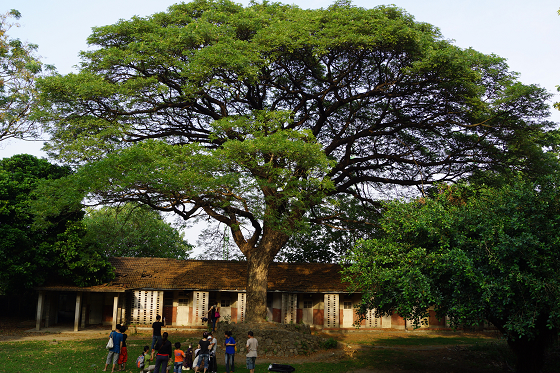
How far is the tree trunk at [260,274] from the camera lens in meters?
19.8

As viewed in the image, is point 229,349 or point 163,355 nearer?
point 163,355

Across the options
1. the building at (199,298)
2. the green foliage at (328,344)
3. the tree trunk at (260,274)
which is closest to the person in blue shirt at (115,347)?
the tree trunk at (260,274)

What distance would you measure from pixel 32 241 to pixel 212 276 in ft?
32.6

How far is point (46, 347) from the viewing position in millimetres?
17922

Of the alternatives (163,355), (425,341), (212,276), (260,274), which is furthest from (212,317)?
(163,355)

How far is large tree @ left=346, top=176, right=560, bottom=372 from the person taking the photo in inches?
444

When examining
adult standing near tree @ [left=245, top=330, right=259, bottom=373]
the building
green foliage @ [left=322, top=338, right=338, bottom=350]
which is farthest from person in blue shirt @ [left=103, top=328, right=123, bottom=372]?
the building

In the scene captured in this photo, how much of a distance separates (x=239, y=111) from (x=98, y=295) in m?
14.3

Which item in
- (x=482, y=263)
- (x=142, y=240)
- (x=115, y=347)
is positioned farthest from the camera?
(x=142, y=240)

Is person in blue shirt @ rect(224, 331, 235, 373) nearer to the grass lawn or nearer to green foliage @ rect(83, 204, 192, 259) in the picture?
the grass lawn

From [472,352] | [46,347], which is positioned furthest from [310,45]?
[46,347]

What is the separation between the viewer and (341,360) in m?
17.1

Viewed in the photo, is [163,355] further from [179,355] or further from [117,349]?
[117,349]

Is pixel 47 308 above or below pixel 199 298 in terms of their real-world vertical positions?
below
